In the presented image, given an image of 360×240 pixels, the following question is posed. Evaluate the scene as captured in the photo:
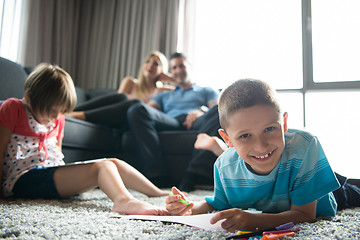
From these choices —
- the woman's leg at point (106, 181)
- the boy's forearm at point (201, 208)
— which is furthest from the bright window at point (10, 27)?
the boy's forearm at point (201, 208)

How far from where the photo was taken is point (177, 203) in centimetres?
75

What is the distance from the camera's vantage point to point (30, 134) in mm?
1078

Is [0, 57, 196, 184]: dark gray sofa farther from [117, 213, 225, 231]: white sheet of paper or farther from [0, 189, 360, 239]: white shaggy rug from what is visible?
[117, 213, 225, 231]: white sheet of paper

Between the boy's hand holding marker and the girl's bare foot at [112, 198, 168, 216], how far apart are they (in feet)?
0.17

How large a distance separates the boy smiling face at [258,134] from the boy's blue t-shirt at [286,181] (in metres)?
0.05

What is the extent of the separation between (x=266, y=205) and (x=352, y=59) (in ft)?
7.83

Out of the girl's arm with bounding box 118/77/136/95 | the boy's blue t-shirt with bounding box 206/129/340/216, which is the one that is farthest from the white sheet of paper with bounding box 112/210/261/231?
the girl's arm with bounding box 118/77/136/95

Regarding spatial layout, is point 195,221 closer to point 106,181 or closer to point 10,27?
point 106,181

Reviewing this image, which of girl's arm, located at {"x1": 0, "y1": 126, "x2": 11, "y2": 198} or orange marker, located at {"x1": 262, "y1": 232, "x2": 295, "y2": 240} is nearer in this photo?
orange marker, located at {"x1": 262, "y1": 232, "x2": 295, "y2": 240}

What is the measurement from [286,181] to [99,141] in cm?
125

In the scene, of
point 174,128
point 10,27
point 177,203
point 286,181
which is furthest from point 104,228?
point 10,27

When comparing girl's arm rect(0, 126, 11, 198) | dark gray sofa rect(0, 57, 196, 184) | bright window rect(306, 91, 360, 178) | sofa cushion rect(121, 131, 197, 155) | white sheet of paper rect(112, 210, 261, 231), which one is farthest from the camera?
bright window rect(306, 91, 360, 178)

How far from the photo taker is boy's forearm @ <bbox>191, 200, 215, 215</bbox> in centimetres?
85

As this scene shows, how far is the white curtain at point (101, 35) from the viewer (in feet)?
10.0
